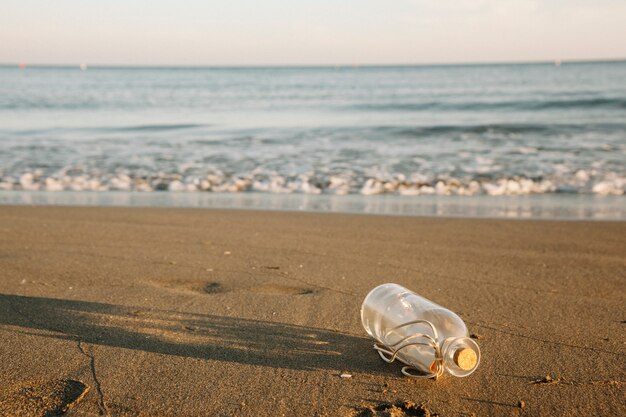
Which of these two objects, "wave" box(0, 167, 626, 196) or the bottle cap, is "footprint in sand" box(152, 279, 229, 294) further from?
"wave" box(0, 167, 626, 196)

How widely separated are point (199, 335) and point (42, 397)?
714mm

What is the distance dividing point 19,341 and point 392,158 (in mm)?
8779

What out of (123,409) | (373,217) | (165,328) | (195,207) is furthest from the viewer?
(195,207)

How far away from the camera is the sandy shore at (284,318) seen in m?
2.16

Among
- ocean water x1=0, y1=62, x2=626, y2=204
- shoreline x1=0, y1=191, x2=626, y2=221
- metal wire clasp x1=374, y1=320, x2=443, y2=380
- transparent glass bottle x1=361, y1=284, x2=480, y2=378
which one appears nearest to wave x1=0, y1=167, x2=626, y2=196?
ocean water x1=0, y1=62, x2=626, y2=204

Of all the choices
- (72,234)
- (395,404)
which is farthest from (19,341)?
(72,234)

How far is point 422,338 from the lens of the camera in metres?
2.21

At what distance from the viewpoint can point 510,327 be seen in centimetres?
284

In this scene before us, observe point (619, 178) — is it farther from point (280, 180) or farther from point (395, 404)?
point (395, 404)

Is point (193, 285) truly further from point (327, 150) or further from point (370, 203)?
point (327, 150)

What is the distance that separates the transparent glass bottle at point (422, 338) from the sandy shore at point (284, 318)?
0.22 feet

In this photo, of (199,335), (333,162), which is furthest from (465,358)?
(333,162)

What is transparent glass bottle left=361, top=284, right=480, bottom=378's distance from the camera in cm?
211

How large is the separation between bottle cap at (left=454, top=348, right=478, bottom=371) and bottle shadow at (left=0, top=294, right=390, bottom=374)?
0.35 m
